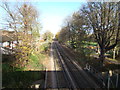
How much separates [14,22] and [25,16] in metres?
1.34

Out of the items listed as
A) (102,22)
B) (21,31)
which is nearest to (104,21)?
(102,22)

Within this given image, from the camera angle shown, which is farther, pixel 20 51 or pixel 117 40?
pixel 117 40

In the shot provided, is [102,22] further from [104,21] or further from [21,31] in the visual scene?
[21,31]

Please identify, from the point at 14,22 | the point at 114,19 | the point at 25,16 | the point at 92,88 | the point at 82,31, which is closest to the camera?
the point at 92,88

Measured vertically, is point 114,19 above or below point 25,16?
below

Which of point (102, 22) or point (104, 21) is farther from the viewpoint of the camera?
point (102, 22)

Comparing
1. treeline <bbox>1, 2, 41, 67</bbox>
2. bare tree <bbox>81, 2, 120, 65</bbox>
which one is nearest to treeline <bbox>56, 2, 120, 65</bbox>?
bare tree <bbox>81, 2, 120, 65</bbox>

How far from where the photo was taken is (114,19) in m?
7.82

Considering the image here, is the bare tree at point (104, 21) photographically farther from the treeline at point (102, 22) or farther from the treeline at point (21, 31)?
the treeline at point (21, 31)

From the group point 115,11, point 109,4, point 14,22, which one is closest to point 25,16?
point 14,22

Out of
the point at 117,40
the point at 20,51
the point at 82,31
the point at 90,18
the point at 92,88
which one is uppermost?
the point at 90,18

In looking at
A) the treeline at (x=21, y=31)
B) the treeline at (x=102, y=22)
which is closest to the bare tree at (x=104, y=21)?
the treeline at (x=102, y=22)

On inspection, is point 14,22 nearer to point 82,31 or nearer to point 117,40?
point 82,31

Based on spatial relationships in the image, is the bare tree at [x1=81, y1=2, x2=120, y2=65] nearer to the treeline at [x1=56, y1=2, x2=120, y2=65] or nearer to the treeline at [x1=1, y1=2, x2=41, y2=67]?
the treeline at [x1=56, y1=2, x2=120, y2=65]
